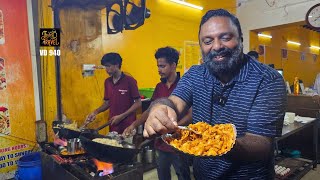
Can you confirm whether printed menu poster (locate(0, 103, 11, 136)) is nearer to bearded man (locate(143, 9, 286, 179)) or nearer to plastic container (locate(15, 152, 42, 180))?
plastic container (locate(15, 152, 42, 180))

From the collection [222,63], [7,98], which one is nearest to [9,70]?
[7,98]

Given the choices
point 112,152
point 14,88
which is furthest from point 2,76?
point 112,152

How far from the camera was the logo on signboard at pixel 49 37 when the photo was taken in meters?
2.78

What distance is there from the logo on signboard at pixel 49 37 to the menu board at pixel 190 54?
2348 millimetres

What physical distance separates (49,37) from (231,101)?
2.45 meters

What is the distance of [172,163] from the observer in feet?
8.19

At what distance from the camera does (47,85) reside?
2840mm

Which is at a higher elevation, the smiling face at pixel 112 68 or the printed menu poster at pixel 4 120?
the smiling face at pixel 112 68

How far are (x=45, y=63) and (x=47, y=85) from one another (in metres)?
0.26

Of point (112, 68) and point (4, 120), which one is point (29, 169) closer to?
point (4, 120)

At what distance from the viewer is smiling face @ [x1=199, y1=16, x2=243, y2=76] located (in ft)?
3.98

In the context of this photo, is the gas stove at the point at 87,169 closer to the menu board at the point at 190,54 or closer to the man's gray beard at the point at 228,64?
the man's gray beard at the point at 228,64

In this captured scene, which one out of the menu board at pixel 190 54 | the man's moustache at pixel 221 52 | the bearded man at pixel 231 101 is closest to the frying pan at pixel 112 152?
the bearded man at pixel 231 101

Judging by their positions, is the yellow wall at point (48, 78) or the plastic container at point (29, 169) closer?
the plastic container at point (29, 169)
